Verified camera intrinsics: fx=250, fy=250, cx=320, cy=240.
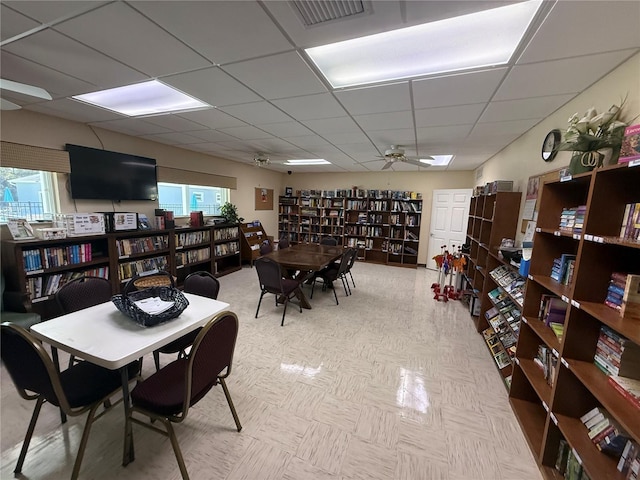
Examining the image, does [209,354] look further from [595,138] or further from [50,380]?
[595,138]

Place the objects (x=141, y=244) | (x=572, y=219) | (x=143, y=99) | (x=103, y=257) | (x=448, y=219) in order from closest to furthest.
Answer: (x=572, y=219)
(x=143, y=99)
(x=103, y=257)
(x=141, y=244)
(x=448, y=219)

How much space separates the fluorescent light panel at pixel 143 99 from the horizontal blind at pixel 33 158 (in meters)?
0.89

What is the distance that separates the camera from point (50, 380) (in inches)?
46.6

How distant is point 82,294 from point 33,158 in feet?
6.40

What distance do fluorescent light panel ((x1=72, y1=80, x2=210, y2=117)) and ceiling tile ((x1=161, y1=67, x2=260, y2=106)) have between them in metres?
0.21

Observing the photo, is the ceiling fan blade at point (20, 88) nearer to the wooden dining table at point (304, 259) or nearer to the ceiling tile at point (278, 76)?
the ceiling tile at point (278, 76)

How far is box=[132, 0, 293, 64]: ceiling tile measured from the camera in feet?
3.98

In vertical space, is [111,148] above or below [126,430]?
above

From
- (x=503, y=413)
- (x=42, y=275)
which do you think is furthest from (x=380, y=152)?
(x=42, y=275)

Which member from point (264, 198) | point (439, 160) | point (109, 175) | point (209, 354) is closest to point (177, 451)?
point (209, 354)

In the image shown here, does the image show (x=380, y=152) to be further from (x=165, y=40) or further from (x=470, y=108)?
(x=165, y=40)

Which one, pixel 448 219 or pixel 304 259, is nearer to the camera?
pixel 304 259

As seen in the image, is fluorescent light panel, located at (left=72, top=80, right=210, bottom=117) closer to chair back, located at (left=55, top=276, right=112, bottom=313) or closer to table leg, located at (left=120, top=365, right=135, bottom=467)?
chair back, located at (left=55, top=276, right=112, bottom=313)

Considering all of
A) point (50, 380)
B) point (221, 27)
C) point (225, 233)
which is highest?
point (221, 27)
